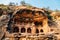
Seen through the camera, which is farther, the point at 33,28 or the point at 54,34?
the point at 33,28

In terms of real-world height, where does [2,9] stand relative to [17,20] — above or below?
above

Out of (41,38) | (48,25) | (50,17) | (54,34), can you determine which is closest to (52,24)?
(48,25)

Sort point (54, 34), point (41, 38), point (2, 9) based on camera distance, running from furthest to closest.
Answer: point (2, 9), point (54, 34), point (41, 38)

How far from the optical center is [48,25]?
26.4m

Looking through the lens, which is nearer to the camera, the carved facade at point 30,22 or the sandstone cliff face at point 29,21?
the sandstone cliff face at point 29,21

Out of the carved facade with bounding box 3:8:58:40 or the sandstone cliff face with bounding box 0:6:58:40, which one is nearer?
the sandstone cliff face with bounding box 0:6:58:40

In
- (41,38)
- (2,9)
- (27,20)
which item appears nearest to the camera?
(41,38)

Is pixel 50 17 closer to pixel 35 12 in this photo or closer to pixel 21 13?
pixel 35 12

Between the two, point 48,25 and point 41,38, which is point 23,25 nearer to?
point 48,25

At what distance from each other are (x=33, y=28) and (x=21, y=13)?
3.43 metres

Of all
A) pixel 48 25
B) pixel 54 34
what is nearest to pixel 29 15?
pixel 48 25

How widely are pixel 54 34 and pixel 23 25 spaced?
9939 mm

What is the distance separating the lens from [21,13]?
26031 mm

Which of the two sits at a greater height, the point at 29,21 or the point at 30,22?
the point at 29,21
